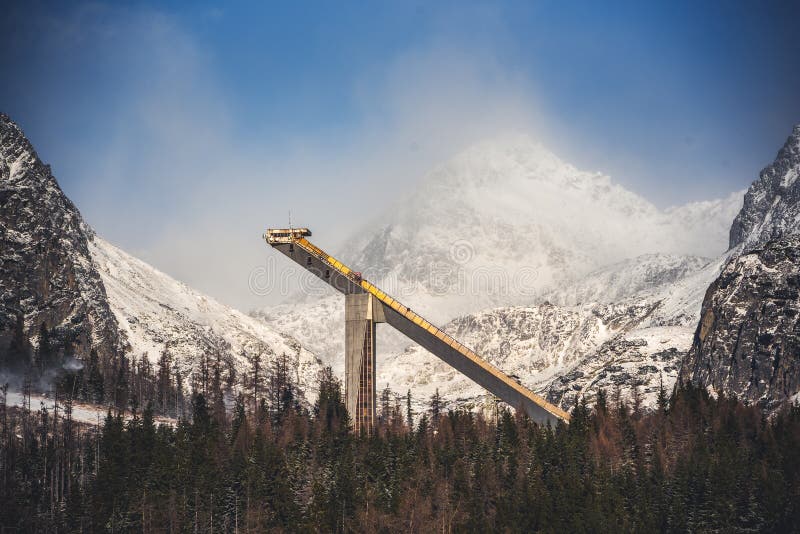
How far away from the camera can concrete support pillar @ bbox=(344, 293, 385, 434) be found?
151500 millimetres

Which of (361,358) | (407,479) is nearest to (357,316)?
(361,358)

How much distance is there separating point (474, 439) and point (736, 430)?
36958 mm

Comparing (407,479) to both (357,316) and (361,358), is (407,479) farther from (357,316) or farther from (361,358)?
(357,316)

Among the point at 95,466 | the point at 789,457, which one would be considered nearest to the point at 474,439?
the point at 789,457

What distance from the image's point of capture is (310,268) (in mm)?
153375

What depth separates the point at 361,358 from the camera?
496ft

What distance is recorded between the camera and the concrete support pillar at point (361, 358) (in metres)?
152

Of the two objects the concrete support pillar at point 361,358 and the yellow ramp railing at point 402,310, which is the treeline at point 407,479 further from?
the yellow ramp railing at point 402,310

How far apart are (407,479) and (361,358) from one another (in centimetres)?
2078

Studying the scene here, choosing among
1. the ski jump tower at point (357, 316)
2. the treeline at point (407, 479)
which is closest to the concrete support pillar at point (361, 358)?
the ski jump tower at point (357, 316)

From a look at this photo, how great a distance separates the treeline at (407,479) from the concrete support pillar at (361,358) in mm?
2585

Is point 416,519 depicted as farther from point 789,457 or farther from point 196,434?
point 789,457

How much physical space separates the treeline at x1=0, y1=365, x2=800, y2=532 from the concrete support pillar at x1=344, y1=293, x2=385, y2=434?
8.48ft

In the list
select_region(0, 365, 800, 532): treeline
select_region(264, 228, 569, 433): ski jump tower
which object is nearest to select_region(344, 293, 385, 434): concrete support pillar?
select_region(264, 228, 569, 433): ski jump tower
